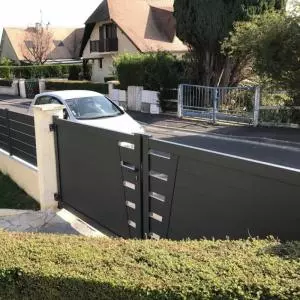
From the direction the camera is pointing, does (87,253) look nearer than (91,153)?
Yes

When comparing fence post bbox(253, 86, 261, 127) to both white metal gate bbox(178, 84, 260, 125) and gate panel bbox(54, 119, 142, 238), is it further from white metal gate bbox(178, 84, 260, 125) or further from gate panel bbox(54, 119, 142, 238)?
gate panel bbox(54, 119, 142, 238)

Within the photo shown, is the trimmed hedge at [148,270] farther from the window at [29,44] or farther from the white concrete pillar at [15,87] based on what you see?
the window at [29,44]

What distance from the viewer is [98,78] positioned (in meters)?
42.2

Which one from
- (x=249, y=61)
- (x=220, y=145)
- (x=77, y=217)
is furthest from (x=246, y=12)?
A: (x=77, y=217)

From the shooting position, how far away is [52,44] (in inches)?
2335

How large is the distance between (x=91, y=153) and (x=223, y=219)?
2.45 metres

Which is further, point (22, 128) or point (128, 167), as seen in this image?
point (22, 128)

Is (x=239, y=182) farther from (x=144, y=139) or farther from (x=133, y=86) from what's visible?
(x=133, y=86)

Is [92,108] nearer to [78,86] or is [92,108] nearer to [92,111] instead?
[92,111]

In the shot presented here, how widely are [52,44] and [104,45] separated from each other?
22247mm

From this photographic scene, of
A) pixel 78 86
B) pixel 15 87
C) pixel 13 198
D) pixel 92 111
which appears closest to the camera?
pixel 13 198

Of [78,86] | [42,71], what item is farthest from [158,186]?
[42,71]

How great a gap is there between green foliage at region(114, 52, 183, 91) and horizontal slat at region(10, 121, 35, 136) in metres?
12.3

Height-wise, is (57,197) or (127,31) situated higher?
(127,31)
